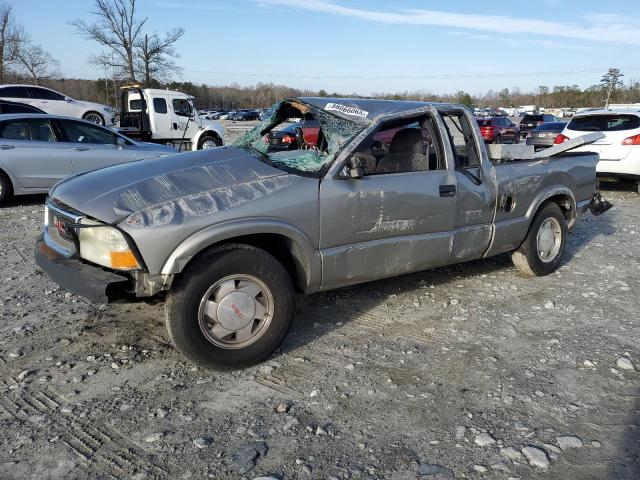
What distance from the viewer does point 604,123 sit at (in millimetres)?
10984

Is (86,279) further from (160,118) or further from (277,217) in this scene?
(160,118)

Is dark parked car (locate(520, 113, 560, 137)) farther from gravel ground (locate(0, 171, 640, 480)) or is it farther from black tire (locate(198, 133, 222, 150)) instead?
gravel ground (locate(0, 171, 640, 480))

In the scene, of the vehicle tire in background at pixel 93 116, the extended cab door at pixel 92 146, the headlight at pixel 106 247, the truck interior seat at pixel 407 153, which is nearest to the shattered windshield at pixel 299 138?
the truck interior seat at pixel 407 153

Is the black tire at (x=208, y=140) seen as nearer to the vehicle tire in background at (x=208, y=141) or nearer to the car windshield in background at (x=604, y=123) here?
the vehicle tire in background at (x=208, y=141)

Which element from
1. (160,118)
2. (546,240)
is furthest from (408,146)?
(160,118)

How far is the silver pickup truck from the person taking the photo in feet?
10.6

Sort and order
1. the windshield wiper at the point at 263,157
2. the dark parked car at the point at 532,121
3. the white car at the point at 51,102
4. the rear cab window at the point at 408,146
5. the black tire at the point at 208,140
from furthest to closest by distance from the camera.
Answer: the dark parked car at the point at 532,121 < the white car at the point at 51,102 < the black tire at the point at 208,140 < the rear cab window at the point at 408,146 < the windshield wiper at the point at 263,157

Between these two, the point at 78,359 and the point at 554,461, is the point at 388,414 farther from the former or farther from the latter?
the point at 78,359

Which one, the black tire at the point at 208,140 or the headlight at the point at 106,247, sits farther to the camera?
the black tire at the point at 208,140

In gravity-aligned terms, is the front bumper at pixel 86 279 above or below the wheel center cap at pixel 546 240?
above

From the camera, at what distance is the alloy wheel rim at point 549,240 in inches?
221

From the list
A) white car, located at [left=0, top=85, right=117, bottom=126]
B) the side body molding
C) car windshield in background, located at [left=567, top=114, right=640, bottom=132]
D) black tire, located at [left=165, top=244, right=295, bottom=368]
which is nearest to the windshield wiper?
the side body molding

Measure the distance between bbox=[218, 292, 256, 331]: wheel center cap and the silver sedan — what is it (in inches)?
240

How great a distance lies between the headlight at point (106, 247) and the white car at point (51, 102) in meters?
17.0
